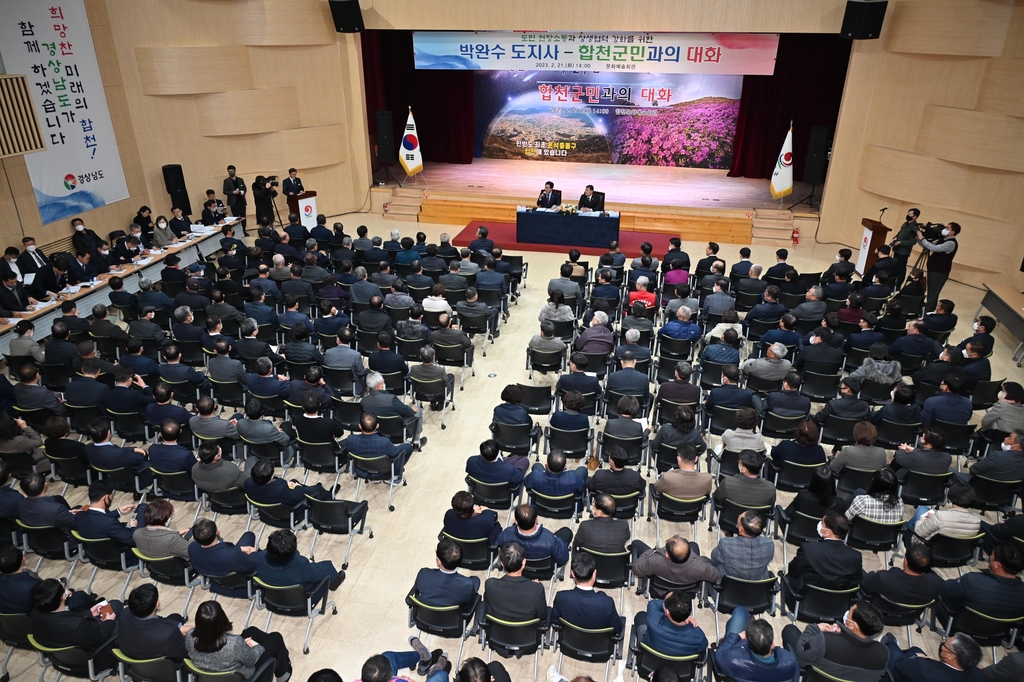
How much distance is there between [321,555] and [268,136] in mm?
11900

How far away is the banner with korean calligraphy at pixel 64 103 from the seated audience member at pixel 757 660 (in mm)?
12710

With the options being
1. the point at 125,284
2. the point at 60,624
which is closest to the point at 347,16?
the point at 125,284

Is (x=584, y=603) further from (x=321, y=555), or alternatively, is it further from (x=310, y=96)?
(x=310, y=96)

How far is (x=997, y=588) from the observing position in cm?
476

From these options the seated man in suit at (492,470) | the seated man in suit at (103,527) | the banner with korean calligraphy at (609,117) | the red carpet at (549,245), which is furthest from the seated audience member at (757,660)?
the banner with korean calligraphy at (609,117)

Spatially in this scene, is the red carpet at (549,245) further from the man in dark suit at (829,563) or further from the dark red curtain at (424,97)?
the man in dark suit at (829,563)

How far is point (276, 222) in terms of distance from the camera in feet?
52.2

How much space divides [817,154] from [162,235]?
13571 millimetres

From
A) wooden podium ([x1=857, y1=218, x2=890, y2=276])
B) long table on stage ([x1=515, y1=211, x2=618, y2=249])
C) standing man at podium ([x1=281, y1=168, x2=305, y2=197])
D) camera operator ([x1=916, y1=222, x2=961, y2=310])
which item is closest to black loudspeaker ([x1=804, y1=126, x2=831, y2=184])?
wooden podium ([x1=857, y1=218, x2=890, y2=276])

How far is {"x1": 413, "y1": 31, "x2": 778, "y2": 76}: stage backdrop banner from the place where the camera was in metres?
14.9

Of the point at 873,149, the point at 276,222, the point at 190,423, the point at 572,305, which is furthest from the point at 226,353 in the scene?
the point at 873,149

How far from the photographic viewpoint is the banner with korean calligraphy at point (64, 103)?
11.2 m

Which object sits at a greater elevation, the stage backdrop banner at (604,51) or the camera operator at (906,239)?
the stage backdrop banner at (604,51)

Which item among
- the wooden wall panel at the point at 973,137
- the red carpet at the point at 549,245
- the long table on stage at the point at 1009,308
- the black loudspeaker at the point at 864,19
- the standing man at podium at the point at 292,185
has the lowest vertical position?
the red carpet at the point at 549,245
